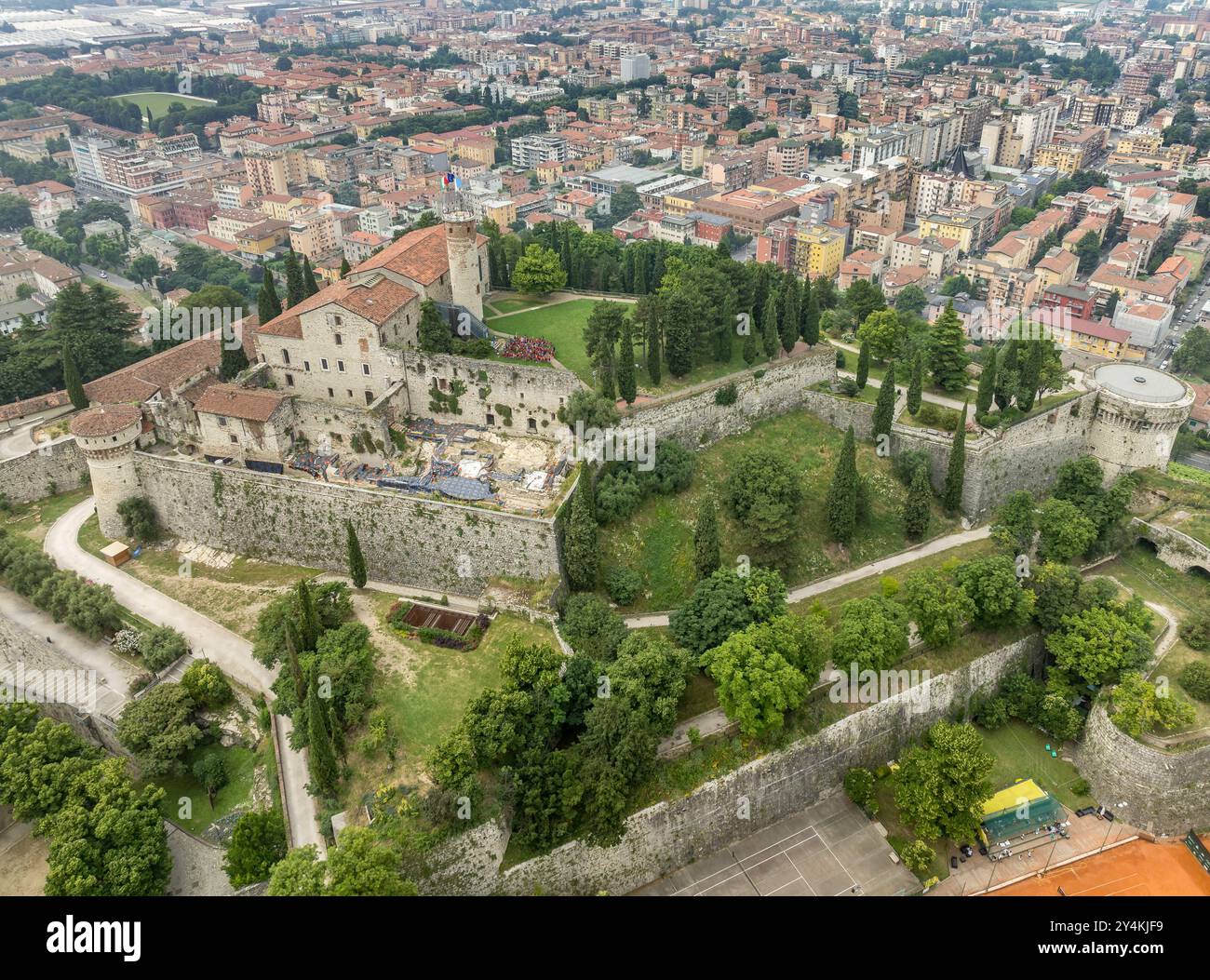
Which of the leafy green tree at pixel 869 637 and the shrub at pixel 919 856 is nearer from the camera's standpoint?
the shrub at pixel 919 856

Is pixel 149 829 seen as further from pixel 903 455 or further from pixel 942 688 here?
pixel 903 455

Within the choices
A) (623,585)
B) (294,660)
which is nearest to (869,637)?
(623,585)

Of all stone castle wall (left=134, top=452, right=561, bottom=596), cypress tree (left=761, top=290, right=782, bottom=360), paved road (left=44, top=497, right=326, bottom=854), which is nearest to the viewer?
paved road (left=44, top=497, right=326, bottom=854)

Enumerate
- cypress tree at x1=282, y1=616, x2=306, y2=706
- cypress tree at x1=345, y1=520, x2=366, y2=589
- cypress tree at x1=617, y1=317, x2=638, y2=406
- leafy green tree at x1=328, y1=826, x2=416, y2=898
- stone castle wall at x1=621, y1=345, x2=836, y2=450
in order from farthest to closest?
stone castle wall at x1=621, y1=345, x2=836, y2=450, cypress tree at x1=617, y1=317, x2=638, y2=406, cypress tree at x1=345, y1=520, x2=366, y2=589, cypress tree at x1=282, y1=616, x2=306, y2=706, leafy green tree at x1=328, y1=826, x2=416, y2=898

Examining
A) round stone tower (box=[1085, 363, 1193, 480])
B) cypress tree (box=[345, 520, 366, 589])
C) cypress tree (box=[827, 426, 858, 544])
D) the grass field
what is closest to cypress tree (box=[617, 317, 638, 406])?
the grass field

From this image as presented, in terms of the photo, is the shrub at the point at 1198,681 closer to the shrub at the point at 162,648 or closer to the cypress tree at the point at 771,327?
the cypress tree at the point at 771,327

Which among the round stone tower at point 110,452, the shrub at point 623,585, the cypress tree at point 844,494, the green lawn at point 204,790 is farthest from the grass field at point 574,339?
the green lawn at point 204,790

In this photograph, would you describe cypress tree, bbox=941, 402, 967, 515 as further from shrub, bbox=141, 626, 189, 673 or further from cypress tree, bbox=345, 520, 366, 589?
shrub, bbox=141, 626, 189, 673
